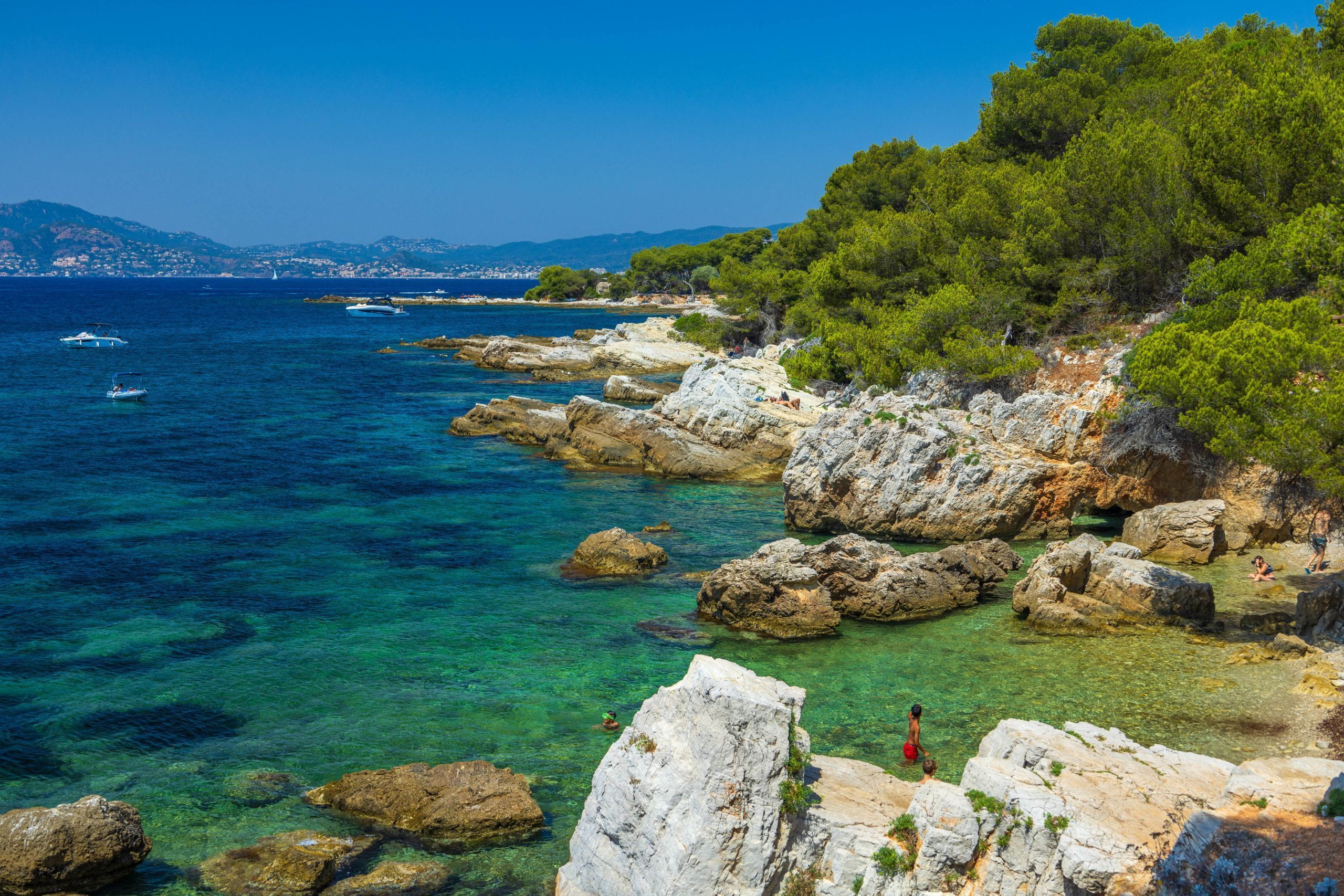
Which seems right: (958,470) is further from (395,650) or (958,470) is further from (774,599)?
(395,650)

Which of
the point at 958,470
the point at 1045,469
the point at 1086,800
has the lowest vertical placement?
the point at 1086,800

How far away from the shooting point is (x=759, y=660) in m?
21.2

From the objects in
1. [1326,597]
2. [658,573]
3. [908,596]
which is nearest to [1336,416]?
[1326,597]

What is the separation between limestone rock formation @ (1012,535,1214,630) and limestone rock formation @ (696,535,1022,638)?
5.84 ft

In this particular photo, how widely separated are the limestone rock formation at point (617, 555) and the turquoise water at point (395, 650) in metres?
0.77

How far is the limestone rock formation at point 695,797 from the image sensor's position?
11.3 meters

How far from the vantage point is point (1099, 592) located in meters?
23.2

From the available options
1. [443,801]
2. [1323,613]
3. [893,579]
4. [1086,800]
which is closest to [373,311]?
[893,579]

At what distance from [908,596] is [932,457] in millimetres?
7383

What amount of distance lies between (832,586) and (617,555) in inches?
272

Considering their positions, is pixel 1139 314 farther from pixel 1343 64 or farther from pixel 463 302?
pixel 463 302

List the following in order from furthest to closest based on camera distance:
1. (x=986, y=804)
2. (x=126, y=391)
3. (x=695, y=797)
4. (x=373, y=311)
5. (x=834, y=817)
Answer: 1. (x=373, y=311)
2. (x=126, y=391)
3. (x=834, y=817)
4. (x=986, y=804)
5. (x=695, y=797)

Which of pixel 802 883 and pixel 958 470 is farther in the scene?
pixel 958 470

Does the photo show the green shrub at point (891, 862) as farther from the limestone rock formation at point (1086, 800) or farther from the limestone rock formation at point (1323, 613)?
the limestone rock formation at point (1323, 613)
